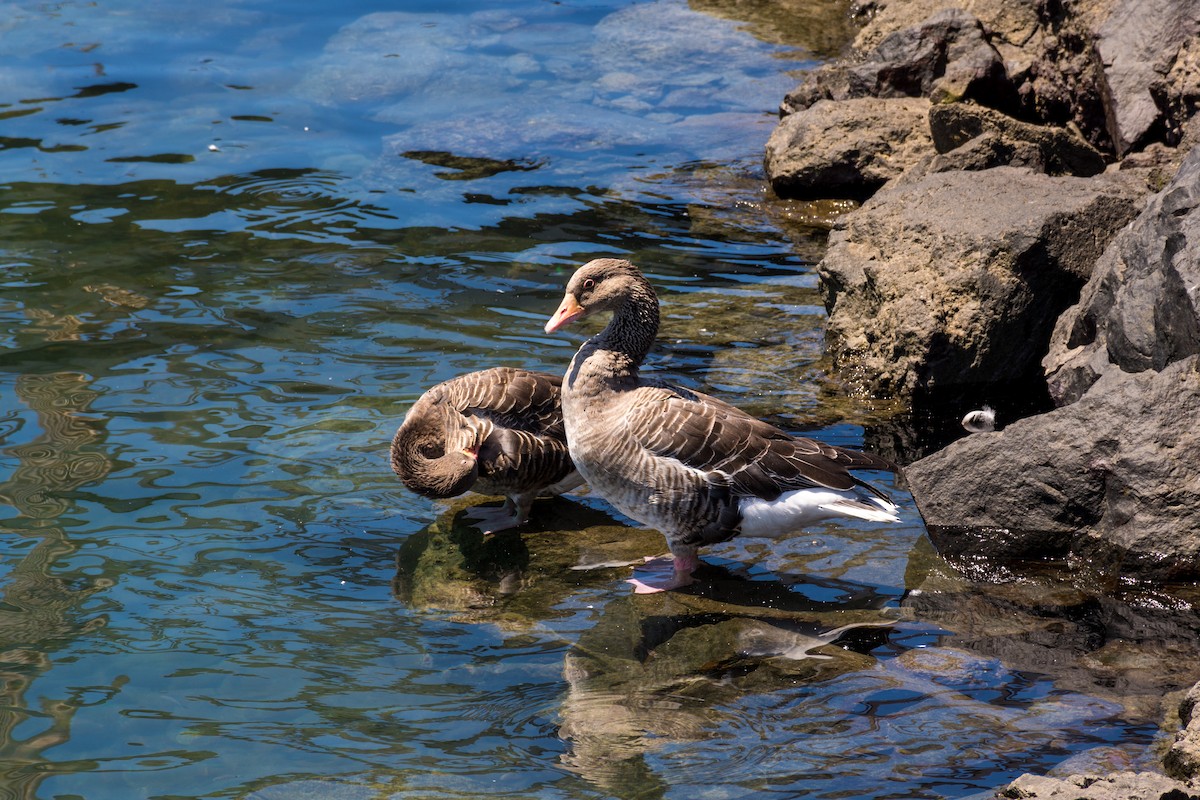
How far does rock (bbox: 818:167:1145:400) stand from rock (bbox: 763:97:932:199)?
311 cm

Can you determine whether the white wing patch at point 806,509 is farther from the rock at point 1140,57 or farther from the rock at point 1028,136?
the rock at point 1140,57

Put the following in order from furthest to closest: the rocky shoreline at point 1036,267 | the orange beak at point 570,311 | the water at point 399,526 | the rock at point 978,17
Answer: the rock at point 978,17 → the orange beak at point 570,311 → the rocky shoreline at point 1036,267 → the water at point 399,526

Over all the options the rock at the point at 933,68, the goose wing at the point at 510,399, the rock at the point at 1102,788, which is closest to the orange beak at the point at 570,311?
the goose wing at the point at 510,399

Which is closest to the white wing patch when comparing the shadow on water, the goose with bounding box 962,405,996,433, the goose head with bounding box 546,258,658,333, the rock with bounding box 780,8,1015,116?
the goose head with bounding box 546,258,658,333

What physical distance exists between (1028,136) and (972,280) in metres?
2.81

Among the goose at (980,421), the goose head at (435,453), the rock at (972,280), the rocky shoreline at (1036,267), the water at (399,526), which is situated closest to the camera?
the water at (399,526)

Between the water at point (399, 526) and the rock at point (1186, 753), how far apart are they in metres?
0.37

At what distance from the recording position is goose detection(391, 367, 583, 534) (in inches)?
294

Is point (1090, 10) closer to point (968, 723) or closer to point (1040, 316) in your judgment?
point (1040, 316)

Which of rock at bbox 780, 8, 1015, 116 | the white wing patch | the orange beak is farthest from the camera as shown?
rock at bbox 780, 8, 1015, 116

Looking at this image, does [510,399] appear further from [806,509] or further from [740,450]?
[806,509]

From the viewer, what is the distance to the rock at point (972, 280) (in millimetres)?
8625

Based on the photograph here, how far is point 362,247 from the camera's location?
12.0 meters

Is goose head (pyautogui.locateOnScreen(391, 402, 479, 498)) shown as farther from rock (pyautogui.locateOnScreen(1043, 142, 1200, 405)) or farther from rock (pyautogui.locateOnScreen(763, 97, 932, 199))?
rock (pyautogui.locateOnScreen(763, 97, 932, 199))
